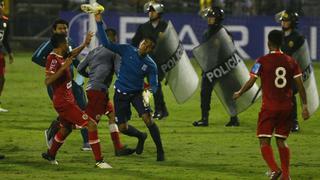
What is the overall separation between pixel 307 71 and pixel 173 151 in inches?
145

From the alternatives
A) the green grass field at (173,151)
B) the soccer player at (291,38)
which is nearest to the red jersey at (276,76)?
the green grass field at (173,151)

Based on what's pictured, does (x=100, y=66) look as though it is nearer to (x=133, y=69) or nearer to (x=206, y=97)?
(x=133, y=69)

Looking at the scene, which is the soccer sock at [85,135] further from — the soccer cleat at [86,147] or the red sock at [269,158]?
the red sock at [269,158]

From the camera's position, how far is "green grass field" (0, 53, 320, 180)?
13.0 meters

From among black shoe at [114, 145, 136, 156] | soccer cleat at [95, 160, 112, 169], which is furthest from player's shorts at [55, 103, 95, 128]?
black shoe at [114, 145, 136, 156]

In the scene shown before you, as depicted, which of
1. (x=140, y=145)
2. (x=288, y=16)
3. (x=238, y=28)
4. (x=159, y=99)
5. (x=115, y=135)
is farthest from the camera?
(x=238, y=28)

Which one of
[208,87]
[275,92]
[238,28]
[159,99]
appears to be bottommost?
[238,28]

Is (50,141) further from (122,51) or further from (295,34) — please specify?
(295,34)

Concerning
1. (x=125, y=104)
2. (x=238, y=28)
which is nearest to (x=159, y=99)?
(x=125, y=104)

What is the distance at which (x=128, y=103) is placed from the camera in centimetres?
1428

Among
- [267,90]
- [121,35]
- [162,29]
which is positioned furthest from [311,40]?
[267,90]

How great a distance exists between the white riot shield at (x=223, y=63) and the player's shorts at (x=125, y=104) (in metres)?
4.13

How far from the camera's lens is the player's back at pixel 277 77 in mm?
12062

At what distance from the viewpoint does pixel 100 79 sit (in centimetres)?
1424
